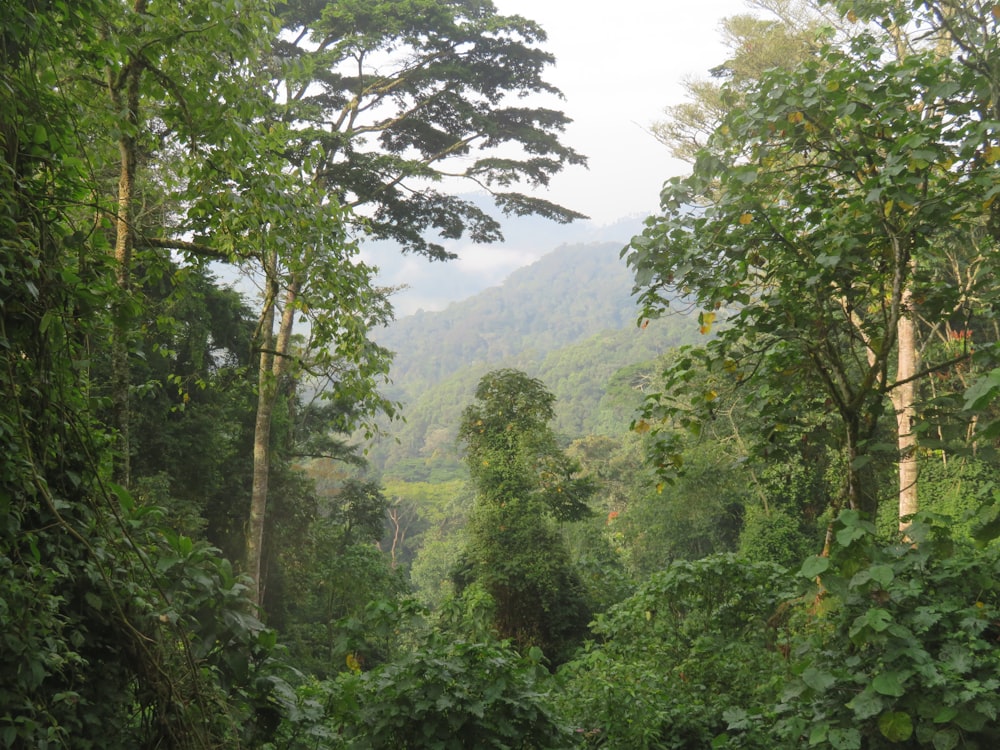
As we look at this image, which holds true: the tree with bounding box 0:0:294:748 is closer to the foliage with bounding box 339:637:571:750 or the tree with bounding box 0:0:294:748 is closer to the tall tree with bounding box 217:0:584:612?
the foliage with bounding box 339:637:571:750

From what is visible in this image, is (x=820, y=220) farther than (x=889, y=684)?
Yes

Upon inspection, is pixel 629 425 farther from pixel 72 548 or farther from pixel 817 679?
pixel 72 548

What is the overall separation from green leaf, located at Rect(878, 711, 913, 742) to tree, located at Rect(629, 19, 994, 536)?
0.92m

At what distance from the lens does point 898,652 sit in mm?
2592

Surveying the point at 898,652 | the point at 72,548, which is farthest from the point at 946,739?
the point at 72,548

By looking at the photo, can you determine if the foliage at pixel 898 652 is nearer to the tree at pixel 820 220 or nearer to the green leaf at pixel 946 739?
the green leaf at pixel 946 739

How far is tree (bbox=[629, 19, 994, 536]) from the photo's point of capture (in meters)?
2.93

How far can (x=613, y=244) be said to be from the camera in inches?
6649

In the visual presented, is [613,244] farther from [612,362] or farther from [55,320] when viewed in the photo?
[55,320]

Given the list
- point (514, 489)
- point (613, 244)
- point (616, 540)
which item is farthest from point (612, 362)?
point (613, 244)

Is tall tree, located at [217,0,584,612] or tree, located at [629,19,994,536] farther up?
tall tree, located at [217,0,584,612]

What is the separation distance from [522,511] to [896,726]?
974 centimetres

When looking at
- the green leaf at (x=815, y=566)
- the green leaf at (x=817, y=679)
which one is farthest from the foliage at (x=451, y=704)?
the green leaf at (x=815, y=566)

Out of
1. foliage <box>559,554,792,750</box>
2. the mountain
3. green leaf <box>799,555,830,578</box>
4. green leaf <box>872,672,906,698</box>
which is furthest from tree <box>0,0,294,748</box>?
the mountain
